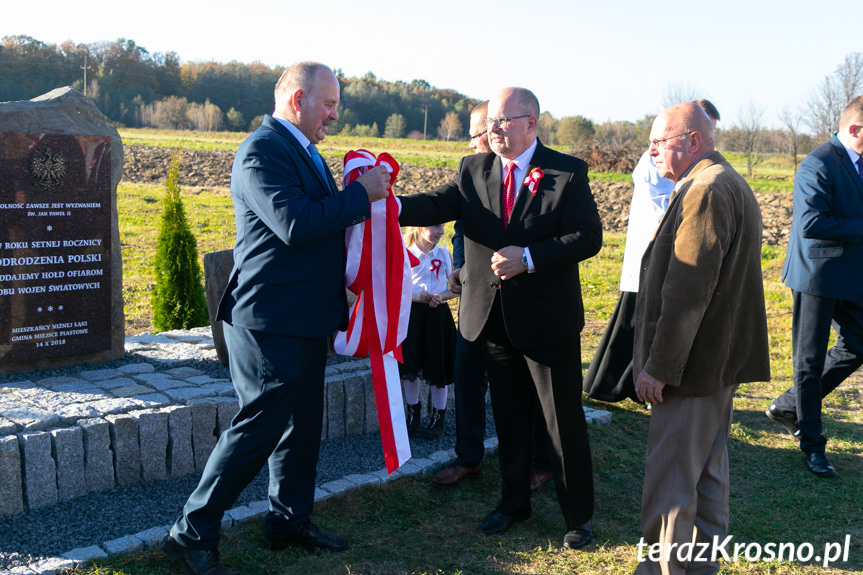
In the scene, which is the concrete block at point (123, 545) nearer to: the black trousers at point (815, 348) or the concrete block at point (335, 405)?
the concrete block at point (335, 405)

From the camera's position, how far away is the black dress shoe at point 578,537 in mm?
3744

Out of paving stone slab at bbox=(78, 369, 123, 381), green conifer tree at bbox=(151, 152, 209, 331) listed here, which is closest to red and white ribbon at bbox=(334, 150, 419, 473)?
paving stone slab at bbox=(78, 369, 123, 381)

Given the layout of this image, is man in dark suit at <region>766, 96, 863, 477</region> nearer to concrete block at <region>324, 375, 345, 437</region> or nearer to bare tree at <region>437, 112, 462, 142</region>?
concrete block at <region>324, 375, 345, 437</region>

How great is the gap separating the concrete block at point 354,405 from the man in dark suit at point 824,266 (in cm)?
313

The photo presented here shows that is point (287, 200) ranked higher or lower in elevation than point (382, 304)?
higher

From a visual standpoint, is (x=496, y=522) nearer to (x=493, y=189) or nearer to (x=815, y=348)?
(x=493, y=189)

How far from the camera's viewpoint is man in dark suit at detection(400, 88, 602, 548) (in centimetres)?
364

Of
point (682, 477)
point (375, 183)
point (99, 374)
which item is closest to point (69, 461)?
point (99, 374)

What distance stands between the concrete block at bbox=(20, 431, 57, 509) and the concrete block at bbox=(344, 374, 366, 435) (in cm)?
192

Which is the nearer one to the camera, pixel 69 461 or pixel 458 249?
Answer: pixel 69 461

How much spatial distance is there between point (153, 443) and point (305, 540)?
1.19 metres

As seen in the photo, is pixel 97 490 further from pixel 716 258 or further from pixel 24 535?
pixel 716 258

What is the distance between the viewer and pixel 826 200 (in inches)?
194

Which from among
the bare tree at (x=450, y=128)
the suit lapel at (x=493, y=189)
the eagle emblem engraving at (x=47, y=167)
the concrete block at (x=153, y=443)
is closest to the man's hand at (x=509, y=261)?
the suit lapel at (x=493, y=189)
